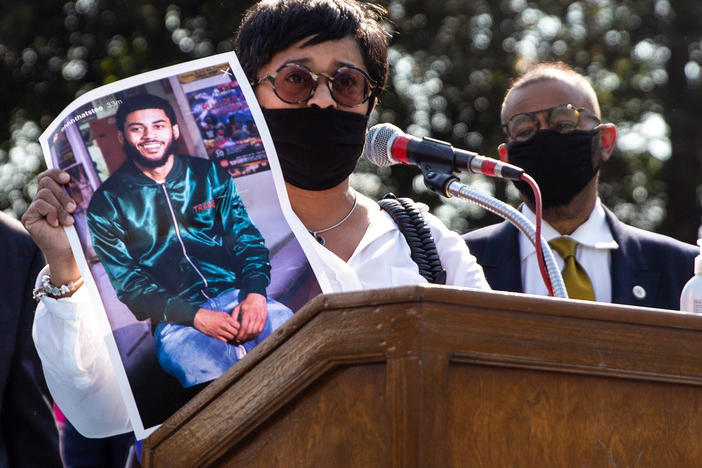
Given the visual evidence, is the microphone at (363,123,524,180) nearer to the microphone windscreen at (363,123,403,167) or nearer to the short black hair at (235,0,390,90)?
the microphone windscreen at (363,123,403,167)

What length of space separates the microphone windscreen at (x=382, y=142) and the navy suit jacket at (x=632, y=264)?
1.92m

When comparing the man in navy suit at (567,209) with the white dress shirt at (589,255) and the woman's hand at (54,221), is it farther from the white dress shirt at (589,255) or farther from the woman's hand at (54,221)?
the woman's hand at (54,221)

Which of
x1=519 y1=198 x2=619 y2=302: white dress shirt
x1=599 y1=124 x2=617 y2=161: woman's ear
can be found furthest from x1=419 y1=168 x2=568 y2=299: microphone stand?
x1=599 y1=124 x2=617 y2=161: woman's ear

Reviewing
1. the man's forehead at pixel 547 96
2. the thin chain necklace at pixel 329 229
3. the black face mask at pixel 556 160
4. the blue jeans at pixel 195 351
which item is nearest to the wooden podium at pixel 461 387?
the blue jeans at pixel 195 351

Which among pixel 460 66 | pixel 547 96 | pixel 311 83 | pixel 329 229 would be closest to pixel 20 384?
pixel 329 229

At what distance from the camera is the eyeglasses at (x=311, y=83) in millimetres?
2752

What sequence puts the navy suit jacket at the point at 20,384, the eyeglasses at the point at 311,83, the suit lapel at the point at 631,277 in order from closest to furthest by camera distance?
the eyeglasses at the point at 311,83 → the navy suit jacket at the point at 20,384 → the suit lapel at the point at 631,277

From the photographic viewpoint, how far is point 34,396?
146 inches

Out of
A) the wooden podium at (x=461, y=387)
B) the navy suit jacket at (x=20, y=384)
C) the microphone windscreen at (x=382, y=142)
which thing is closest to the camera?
the wooden podium at (x=461, y=387)

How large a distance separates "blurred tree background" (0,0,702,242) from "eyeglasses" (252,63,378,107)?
11.6m

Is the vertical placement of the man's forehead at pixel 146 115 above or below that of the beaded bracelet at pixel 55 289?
above

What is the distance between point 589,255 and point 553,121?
621 mm

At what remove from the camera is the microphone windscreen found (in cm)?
250

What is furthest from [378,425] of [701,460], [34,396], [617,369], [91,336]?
[34,396]
